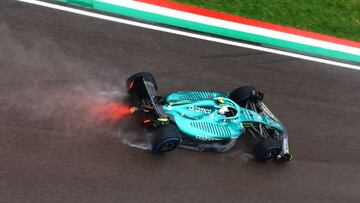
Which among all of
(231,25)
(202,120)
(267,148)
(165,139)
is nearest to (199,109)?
(202,120)

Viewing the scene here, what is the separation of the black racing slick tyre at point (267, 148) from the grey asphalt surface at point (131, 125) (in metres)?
0.25

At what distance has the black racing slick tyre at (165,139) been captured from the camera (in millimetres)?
7794

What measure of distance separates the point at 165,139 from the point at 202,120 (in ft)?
3.23

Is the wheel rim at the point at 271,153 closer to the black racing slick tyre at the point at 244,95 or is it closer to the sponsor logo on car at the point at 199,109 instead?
the black racing slick tyre at the point at 244,95

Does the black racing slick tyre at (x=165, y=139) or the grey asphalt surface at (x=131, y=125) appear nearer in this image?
the grey asphalt surface at (x=131, y=125)

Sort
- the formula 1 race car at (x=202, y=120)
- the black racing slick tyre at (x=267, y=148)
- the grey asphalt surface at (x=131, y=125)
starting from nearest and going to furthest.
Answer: the grey asphalt surface at (x=131, y=125) → the formula 1 race car at (x=202, y=120) → the black racing slick tyre at (x=267, y=148)

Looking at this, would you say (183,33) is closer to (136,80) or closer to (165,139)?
(136,80)

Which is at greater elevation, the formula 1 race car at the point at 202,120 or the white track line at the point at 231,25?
the white track line at the point at 231,25

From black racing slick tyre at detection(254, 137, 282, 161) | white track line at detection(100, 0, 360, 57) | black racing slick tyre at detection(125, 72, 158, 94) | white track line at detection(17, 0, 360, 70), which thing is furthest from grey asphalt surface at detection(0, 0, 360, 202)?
white track line at detection(100, 0, 360, 57)

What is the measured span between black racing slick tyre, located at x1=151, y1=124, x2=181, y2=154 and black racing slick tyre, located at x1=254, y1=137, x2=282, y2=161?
171cm

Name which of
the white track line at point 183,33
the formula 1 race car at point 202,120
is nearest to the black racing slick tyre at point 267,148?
the formula 1 race car at point 202,120

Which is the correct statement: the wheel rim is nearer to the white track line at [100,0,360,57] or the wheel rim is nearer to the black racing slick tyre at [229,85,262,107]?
the black racing slick tyre at [229,85,262,107]

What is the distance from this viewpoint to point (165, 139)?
25.6ft

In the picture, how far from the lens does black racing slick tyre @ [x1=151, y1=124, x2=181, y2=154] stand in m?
7.79
